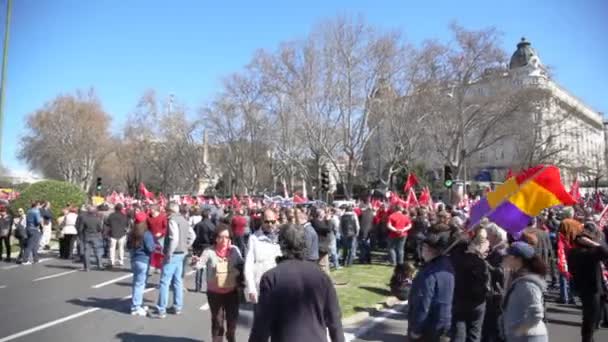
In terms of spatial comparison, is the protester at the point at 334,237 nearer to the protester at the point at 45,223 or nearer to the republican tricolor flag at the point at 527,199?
the republican tricolor flag at the point at 527,199

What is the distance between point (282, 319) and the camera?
3.27 metres

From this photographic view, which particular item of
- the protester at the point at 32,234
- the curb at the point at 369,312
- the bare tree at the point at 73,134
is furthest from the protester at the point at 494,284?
the bare tree at the point at 73,134

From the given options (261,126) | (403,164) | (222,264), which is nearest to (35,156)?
(261,126)

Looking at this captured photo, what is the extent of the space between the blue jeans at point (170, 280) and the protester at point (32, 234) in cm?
806

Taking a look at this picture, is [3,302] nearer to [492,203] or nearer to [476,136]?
[492,203]

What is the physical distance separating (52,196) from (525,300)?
73.9 feet

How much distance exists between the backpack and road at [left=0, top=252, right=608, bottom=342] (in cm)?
444

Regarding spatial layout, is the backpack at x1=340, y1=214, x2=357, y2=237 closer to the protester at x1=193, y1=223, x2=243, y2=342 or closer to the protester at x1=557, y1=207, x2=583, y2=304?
the protester at x1=557, y1=207, x2=583, y2=304

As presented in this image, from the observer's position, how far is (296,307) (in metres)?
3.27

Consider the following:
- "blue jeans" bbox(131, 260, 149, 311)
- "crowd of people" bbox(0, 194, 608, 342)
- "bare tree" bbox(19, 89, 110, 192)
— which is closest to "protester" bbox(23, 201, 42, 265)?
"crowd of people" bbox(0, 194, 608, 342)

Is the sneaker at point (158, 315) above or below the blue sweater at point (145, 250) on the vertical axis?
below

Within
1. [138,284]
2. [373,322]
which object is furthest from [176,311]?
[373,322]

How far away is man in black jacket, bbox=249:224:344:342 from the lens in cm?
326

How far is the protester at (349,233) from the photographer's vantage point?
13875 millimetres
